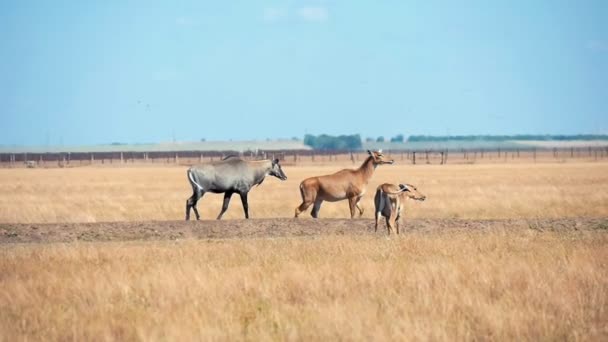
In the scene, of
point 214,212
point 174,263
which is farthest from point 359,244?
point 214,212

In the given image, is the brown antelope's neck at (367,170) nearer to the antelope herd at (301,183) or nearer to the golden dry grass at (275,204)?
the antelope herd at (301,183)

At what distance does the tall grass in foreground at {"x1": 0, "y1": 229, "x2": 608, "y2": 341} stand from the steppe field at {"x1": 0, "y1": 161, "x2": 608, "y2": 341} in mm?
28

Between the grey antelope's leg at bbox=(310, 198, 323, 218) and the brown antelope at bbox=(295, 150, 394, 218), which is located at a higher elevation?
the brown antelope at bbox=(295, 150, 394, 218)

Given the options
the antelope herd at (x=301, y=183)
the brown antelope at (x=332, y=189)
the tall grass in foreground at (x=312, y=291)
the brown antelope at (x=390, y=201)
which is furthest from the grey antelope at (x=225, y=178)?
the tall grass in foreground at (x=312, y=291)

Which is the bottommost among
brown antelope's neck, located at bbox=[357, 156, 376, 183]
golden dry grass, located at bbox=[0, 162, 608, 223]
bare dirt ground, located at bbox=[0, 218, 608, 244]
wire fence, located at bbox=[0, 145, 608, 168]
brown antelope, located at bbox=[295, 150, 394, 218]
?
wire fence, located at bbox=[0, 145, 608, 168]

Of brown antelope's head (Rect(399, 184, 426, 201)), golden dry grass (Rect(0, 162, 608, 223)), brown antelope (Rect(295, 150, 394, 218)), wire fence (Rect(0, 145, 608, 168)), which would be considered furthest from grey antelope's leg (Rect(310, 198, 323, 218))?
wire fence (Rect(0, 145, 608, 168))

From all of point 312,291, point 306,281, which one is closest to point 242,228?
point 306,281

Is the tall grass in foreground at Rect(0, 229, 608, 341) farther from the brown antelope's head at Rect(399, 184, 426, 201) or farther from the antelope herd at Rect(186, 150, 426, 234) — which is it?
the antelope herd at Rect(186, 150, 426, 234)

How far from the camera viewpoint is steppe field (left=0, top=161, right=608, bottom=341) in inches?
372

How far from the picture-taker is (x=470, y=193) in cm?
3531

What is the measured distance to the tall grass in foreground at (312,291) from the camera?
9367mm

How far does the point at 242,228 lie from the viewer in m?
20.3

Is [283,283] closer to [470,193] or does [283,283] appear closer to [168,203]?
[168,203]

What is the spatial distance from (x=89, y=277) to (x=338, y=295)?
3714mm
